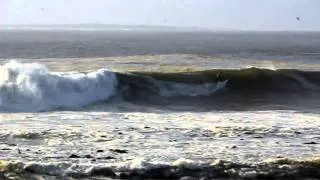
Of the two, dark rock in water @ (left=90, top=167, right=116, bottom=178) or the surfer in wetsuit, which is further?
the surfer in wetsuit

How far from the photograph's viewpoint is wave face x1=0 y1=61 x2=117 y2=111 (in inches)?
702

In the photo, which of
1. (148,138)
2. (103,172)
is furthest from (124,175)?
(148,138)

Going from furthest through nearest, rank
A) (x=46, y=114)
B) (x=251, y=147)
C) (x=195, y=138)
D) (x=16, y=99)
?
1. (x=16, y=99)
2. (x=46, y=114)
3. (x=195, y=138)
4. (x=251, y=147)

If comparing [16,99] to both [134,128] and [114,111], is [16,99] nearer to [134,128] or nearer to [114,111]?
[114,111]

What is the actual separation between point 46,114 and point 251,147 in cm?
671

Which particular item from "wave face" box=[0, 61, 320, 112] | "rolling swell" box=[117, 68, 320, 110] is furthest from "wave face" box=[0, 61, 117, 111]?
"rolling swell" box=[117, 68, 320, 110]

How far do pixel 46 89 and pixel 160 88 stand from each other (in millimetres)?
5337

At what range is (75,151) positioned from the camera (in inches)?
388

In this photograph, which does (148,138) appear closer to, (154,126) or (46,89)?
(154,126)

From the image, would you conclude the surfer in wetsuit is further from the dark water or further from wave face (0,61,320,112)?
the dark water

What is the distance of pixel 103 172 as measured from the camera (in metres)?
8.45

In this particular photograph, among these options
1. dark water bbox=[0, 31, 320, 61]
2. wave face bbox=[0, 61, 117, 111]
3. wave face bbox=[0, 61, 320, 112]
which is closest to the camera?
wave face bbox=[0, 61, 117, 111]

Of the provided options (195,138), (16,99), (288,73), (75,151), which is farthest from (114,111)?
(288,73)

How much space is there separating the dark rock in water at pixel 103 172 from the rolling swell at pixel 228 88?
10206 mm
